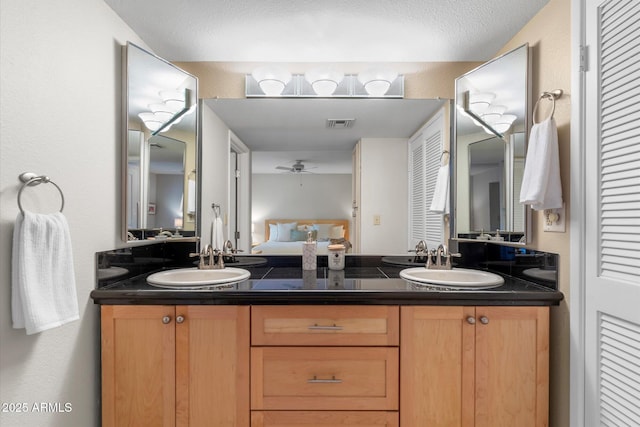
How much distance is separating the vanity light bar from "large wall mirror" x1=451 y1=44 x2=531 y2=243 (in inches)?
15.4

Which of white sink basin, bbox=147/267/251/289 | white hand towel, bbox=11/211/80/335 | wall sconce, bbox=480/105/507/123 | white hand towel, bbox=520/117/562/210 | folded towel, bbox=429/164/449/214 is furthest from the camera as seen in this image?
folded towel, bbox=429/164/449/214

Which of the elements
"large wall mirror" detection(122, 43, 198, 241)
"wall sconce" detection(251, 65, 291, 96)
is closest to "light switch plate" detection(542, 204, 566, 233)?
"wall sconce" detection(251, 65, 291, 96)

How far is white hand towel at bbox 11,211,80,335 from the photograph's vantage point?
1012 mm

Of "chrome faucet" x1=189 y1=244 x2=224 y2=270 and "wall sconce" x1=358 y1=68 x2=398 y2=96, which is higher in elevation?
"wall sconce" x1=358 y1=68 x2=398 y2=96

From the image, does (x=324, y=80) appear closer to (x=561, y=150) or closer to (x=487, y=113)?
(x=487, y=113)

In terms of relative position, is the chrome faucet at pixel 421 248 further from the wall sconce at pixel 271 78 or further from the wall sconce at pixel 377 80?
the wall sconce at pixel 271 78

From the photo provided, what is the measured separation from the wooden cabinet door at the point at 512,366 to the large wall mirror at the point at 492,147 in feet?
1.39

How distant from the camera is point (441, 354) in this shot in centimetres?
132

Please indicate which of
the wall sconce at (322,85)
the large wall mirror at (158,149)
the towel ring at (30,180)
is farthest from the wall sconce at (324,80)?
the towel ring at (30,180)

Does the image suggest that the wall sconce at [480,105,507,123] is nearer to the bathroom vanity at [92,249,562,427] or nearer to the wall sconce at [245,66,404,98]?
the wall sconce at [245,66,404,98]

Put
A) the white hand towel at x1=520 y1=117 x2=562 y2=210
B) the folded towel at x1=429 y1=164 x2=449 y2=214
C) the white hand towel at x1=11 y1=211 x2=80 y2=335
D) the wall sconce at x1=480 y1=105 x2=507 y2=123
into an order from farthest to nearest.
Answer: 1. the folded towel at x1=429 y1=164 x2=449 y2=214
2. the wall sconce at x1=480 y1=105 x2=507 y2=123
3. the white hand towel at x1=520 y1=117 x2=562 y2=210
4. the white hand towel at x1=11 y1=211 x2=80 y2=335

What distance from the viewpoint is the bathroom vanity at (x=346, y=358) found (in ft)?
4.32

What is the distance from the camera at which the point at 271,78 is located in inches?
74.1

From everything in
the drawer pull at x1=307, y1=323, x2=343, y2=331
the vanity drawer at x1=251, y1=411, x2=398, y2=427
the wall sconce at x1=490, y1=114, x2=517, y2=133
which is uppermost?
the wall sconce at x1=490, y1=114, x2=517, y2=133
